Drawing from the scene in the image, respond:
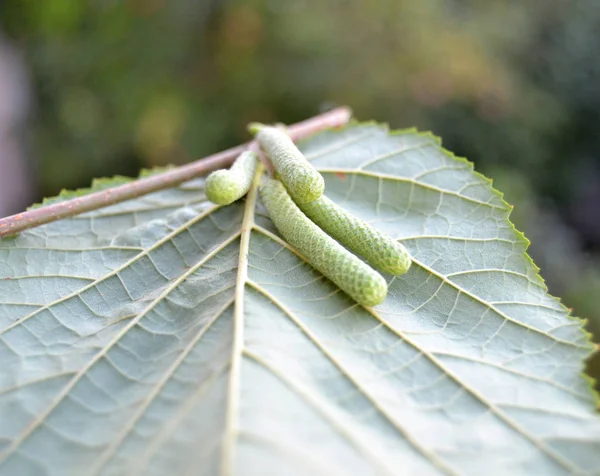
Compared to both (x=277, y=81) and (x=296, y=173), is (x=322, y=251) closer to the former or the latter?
(x=296, y=173)

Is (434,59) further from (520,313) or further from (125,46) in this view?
(520,313)

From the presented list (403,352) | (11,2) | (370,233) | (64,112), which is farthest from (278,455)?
(11,2)

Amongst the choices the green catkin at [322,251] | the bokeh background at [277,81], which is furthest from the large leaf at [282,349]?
the bokeh background at [277,81]

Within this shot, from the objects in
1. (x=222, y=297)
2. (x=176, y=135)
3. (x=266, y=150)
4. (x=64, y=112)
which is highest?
(x=64, y=112)

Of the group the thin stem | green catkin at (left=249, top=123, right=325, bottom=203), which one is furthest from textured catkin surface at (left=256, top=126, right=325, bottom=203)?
the thin stem

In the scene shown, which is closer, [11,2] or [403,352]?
[403,352]

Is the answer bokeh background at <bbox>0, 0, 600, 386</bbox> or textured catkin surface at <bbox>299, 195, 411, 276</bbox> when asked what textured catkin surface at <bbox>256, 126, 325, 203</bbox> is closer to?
textured catkin surface at <bbox>299, 195, 411, 276</bbox>

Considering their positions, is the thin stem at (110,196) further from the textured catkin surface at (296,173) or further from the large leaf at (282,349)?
the textured catkin surface at (296,173)
